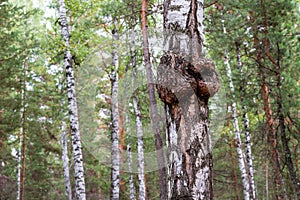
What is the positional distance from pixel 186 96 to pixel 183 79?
0.14 m

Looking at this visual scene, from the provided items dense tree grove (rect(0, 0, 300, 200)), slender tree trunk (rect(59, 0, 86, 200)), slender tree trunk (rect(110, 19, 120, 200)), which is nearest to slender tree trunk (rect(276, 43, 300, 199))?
dense tree grove (rect(0, 0, 300, 200))

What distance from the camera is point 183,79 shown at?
271 cm

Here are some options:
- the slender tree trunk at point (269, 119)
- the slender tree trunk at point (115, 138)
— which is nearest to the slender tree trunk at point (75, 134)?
the slender tree trunk at point (115, 138)

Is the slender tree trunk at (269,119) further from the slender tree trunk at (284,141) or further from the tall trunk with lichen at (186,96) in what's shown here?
the tall trunk with lichen at (186,96)

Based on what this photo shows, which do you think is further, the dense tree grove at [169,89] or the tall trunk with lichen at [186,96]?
the dense tree grove at [169,89]

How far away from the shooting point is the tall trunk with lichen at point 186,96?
2.54 meters

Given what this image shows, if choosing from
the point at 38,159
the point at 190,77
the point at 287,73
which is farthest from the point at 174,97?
the point at 38,159

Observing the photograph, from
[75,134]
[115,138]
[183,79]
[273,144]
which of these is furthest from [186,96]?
[115,138]

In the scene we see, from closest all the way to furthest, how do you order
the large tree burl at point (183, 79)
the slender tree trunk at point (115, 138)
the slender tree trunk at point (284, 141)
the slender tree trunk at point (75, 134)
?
1. the large tree burl at point (183, 79)
2. the slender tree trunk at point (284, 141)
3. the slender tree trunk at point (75, 134)
4. the slender tree trunk at point (115, 138)

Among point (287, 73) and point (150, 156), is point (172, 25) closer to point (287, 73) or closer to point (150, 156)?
point (287, 73)

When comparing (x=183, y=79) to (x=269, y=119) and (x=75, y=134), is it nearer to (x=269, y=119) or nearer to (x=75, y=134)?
(x=269, y=119)

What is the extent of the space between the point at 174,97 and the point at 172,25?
0.63 meters

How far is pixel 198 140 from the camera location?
2.60m

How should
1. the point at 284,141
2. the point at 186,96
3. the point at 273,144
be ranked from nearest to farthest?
the point at 186,96, the point at 284,141, the point at 273,144
